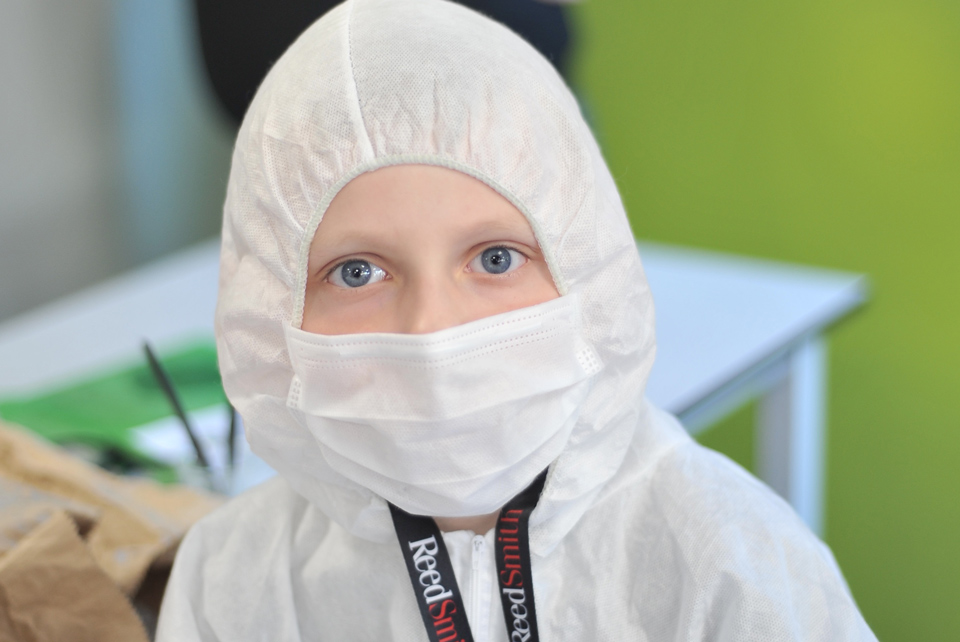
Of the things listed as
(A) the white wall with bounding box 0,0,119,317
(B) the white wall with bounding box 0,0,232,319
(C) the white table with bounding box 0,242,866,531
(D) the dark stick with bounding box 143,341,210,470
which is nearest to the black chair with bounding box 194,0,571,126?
(C) the white table with bounding box 0,242,866,531

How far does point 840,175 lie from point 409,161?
1.72 metres

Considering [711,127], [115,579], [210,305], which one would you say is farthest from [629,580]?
[711,127]

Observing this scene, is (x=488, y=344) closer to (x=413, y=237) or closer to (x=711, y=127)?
(x=413, y=237)

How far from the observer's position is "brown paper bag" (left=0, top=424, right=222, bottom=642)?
0.89m

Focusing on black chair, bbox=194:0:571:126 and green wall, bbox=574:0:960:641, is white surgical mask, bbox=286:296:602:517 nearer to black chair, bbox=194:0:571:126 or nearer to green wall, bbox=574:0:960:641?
black chair, bbox=194:0:571:126

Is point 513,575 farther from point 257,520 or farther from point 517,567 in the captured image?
point 257,520

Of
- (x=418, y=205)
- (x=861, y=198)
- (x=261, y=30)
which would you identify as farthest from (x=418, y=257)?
(x=861, y=198)

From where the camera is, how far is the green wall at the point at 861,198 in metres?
2.04

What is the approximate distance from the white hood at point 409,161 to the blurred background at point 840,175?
3.23ft

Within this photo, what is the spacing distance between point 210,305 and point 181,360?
30cm

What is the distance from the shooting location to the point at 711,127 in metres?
2.39

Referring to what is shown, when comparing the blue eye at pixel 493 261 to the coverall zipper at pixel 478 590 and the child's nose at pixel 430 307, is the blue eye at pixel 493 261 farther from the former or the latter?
the coverall zipper at pixel 478 590

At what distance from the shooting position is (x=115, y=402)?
1410mm

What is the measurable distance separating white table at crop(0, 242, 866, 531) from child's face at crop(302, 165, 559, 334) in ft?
1.91
